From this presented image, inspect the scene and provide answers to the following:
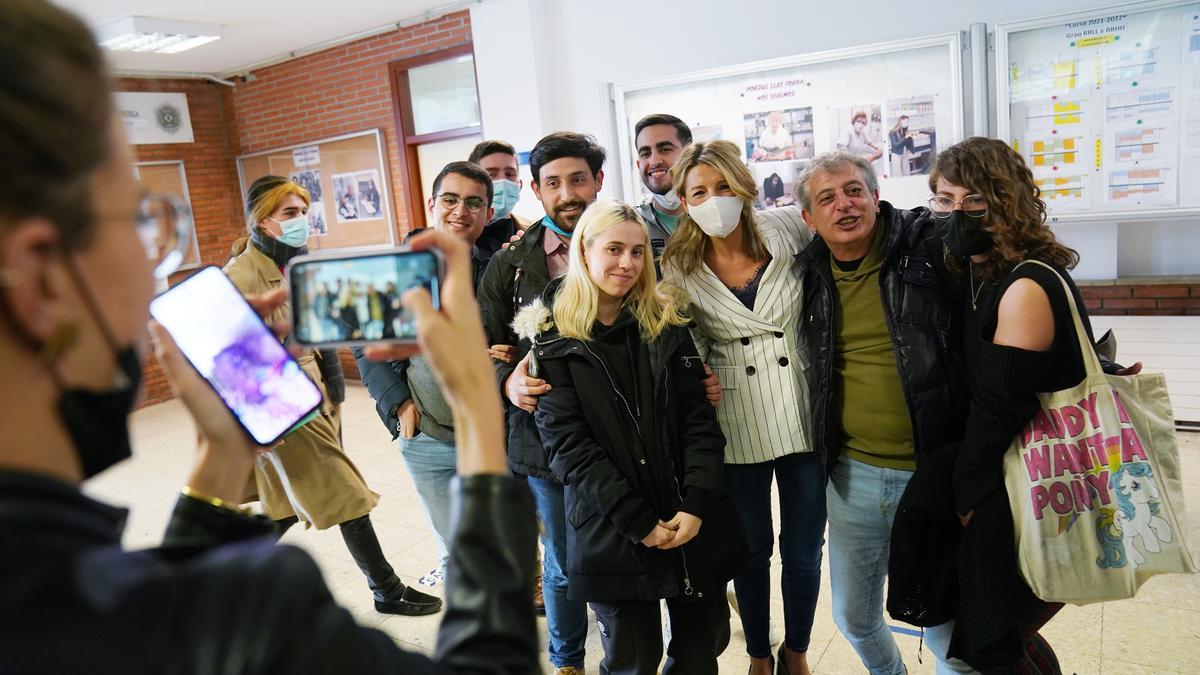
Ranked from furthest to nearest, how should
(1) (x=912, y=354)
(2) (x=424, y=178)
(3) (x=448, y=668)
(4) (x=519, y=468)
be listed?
(2) (x=424, y=178), (4) (x=519, y=468), (1) (x=912, y=354), (3) (x=448, y=668)

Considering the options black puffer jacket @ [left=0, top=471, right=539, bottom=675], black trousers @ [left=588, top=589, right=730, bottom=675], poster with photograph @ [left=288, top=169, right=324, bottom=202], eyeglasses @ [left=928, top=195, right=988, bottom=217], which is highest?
poster with photograph @ [left=288, top=169, right=324, bottom=202]

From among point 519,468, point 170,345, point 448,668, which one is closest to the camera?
point 448,668

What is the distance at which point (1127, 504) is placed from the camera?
67.0 inches

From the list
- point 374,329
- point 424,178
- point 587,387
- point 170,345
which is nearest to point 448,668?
point 374,329

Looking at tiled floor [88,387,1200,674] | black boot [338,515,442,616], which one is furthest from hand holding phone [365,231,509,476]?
black boot [338,515,442,616]

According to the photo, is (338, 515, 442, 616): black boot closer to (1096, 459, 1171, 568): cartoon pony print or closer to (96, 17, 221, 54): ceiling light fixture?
(1096, 459, 1171, 568): cartoon pony print

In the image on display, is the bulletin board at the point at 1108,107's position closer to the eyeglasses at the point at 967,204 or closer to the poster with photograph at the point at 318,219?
the eyeglasses at the point at 967,204

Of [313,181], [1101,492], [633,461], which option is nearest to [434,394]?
[633,461]

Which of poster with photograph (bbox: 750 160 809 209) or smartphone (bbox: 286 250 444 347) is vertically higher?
poster with photograph (bbox: 750 160 809 209)

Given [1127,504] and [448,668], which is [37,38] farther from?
[1127,504]

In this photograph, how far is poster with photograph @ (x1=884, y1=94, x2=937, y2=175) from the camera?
4727mm

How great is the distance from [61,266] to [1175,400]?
17.6 ft

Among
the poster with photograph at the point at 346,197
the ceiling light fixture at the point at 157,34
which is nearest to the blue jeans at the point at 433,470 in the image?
the ceiling light fixture at the point at 157,34

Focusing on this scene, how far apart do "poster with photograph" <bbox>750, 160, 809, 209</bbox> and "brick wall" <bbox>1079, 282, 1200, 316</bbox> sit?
1.83 meters
